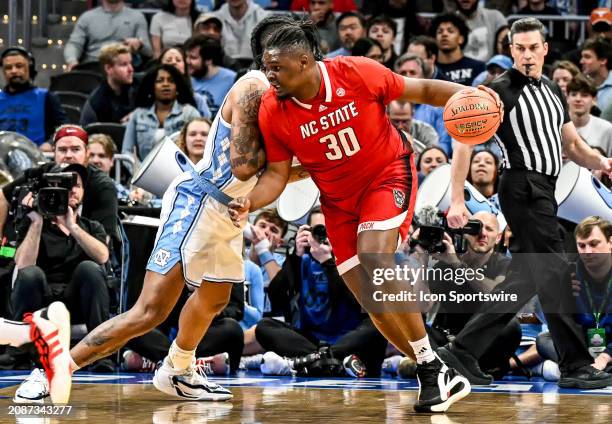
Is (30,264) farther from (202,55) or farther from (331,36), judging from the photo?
(331,36)

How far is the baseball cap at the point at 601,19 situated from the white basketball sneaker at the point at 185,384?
7035 mm

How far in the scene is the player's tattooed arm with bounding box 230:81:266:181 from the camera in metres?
5.80

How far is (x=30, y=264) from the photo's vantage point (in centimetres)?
810

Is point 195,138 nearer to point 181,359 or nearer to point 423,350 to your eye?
point 181,359

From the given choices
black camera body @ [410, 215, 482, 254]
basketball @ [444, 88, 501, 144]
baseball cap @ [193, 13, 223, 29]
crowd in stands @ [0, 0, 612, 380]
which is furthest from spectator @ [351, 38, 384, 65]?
basketball @ [444, 88, 501, 144]

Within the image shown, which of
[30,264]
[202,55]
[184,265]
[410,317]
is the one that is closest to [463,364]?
[410,317]

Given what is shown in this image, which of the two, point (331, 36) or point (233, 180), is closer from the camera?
point (233, 180)

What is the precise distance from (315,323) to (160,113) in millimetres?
2921

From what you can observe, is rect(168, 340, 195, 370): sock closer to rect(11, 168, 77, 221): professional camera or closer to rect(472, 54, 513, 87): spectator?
rect(11, 168, 77, 221): professional camera

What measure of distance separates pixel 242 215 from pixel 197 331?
104 centimetres

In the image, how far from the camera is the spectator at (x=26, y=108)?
1086 cm

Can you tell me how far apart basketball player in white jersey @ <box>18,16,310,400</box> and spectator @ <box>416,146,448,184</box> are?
129 inches

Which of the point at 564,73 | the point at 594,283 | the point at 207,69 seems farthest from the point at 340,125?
the point at 207,69

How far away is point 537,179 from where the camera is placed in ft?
22.9
